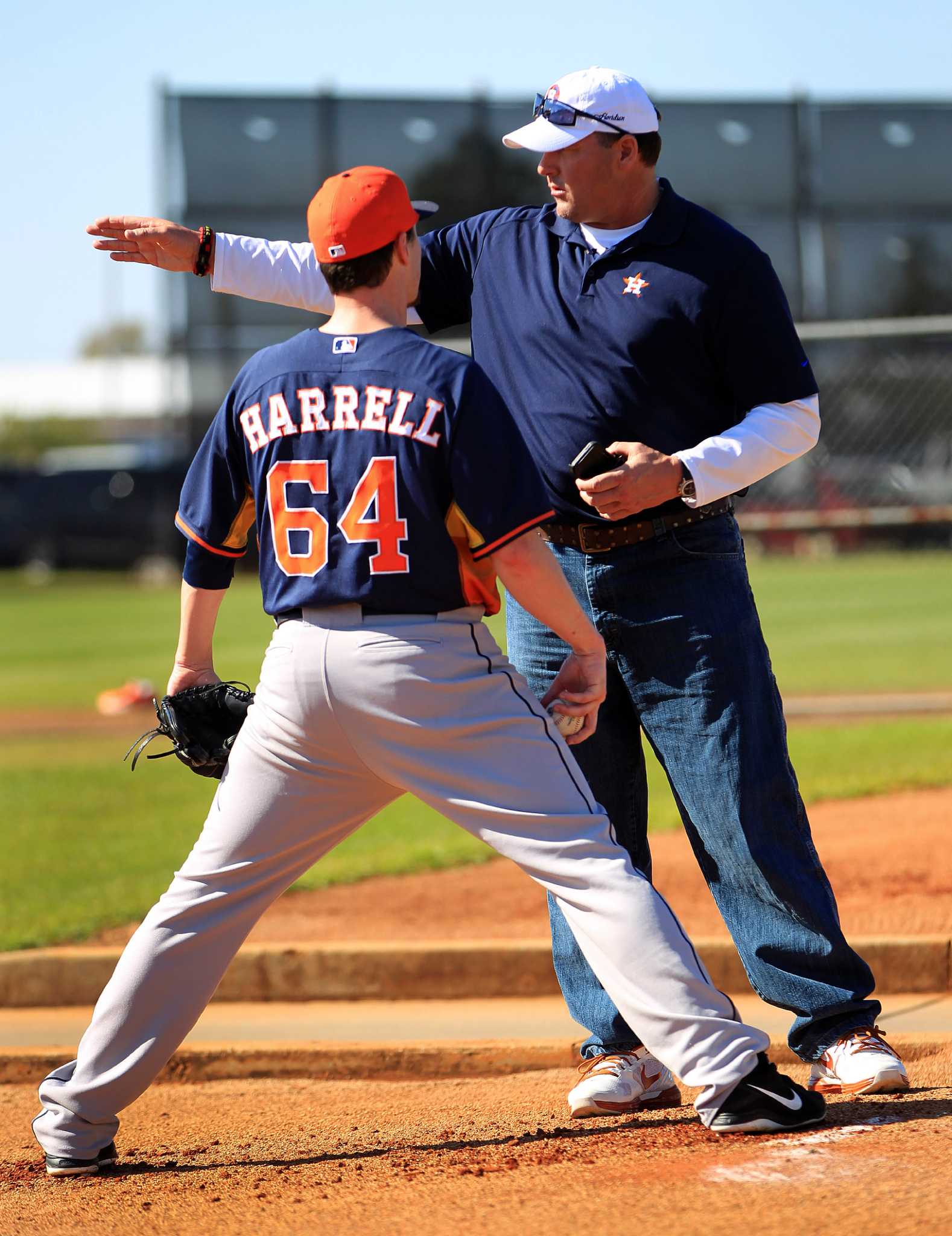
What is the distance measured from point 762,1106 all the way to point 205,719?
150cm

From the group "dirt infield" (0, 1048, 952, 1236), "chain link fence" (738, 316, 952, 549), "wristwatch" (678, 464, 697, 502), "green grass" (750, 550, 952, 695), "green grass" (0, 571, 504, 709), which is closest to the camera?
"dirt infield" (0, 1048, 952, 1236)

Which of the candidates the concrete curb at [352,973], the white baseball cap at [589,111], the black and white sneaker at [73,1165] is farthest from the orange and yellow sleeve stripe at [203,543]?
the concrete curb at [352,973]

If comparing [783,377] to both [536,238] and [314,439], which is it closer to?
[536,238]

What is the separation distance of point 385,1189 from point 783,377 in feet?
6.53

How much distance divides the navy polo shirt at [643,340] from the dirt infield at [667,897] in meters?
2.32

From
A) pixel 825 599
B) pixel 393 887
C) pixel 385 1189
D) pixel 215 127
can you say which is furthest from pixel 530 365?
pixel 825 599

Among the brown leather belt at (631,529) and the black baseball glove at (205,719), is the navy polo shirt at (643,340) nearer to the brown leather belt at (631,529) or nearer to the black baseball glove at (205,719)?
the brown leather belt at (631,529)

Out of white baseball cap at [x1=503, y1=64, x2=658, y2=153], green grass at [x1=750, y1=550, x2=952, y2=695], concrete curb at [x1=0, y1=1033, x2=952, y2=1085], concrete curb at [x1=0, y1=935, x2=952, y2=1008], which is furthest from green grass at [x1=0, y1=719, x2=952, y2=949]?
white baseball cap at [x1=503, y1=64, x2=658, y2=153]

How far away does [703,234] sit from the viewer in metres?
3.61

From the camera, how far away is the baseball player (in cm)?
313

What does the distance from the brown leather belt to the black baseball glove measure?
818mm

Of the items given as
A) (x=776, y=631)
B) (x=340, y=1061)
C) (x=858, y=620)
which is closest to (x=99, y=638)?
(x=776, y=631)

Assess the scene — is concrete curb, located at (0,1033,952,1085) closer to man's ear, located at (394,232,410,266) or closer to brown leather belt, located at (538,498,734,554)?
brown leather belt, located at (538,498,734,554)

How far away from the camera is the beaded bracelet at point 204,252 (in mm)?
3840
